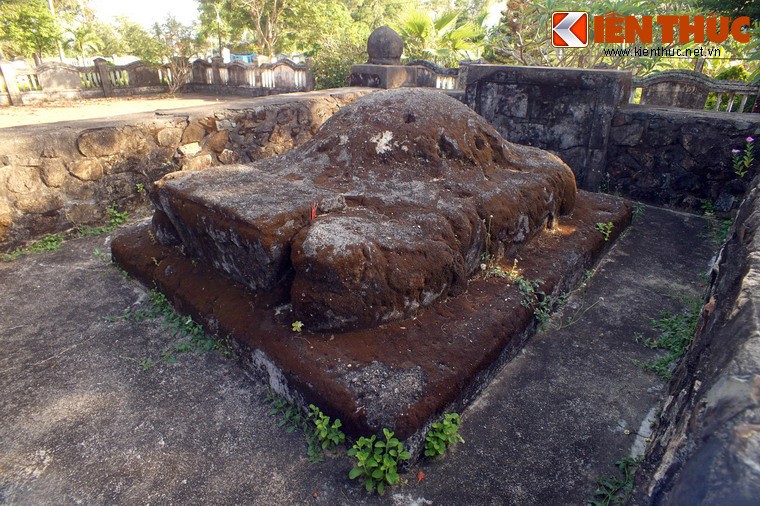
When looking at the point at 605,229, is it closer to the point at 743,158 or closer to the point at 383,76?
the point at 743,158

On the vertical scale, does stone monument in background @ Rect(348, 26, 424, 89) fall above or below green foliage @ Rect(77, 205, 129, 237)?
above

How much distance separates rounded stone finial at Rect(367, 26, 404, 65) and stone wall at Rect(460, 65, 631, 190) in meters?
2.05

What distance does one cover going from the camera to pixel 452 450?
1.93m

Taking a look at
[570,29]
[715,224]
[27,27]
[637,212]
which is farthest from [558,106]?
[27,27]

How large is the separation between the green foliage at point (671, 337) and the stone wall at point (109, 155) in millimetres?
4187

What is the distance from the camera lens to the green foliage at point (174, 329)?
2465 mm

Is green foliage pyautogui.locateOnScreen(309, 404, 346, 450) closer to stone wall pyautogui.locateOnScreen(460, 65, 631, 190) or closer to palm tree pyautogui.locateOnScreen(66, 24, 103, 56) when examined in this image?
stone wall pyautogui.locateOnScreen(460, 65, 631, 190)

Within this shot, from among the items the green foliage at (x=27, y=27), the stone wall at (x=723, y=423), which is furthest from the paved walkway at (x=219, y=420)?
the green foliage at (x=27, y=27)

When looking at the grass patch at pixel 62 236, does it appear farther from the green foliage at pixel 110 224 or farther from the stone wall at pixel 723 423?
the stone wall at pixel 723 423

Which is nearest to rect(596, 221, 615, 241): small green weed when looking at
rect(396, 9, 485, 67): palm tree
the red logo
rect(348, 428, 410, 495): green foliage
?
rect(348, 428, 410, 495): green foliage

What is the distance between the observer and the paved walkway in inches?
68.7

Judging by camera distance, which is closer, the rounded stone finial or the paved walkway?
the paved walkway

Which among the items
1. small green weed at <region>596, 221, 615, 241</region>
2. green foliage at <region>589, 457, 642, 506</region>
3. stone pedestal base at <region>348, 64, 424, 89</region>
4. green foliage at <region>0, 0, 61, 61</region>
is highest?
green foliage at <region>0, 0, 61, 61</region>

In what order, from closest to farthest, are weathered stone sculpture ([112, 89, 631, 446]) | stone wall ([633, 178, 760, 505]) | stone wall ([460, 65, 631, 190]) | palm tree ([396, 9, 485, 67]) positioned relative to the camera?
stone wall ([633, 178, 760, 505]), weathered stone sculpture ([112, 89, 631, 446]), stone wall ([460, 65, 631, 190]), palm tree ([396, 9, 485, 67])
